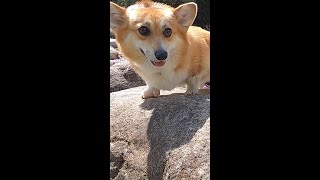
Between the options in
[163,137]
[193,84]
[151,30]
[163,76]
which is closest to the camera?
[163,137]

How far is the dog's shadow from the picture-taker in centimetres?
398

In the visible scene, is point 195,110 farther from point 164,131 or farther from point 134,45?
point 134,45

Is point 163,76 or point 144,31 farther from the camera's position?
point 163,76

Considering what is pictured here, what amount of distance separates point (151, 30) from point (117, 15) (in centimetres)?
50

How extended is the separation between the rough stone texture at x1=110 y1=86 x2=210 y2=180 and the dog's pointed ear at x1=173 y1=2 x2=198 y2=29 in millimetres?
816

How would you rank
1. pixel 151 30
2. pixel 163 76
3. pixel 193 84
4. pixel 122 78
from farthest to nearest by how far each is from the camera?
1. pixel 122 78
2. pixel 193 84
3. pixel 163 76
4. pixel 151 30

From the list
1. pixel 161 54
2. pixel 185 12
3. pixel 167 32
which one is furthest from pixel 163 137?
pixel 185 12

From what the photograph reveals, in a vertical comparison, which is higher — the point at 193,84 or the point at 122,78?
the point at 193,84

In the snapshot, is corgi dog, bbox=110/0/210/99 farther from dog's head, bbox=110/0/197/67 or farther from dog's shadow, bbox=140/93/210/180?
dog's shadow, bbox=140/93/210/180

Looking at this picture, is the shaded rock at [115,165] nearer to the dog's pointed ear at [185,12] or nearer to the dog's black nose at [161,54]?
the dog's black nose at [161,54]

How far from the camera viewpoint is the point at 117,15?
15.0 feet

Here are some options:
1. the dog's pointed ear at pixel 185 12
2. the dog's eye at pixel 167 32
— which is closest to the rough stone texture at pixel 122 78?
the dog's pointed ear at pixel 185 12

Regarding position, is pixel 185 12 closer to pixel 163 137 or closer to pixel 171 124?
pixel 171 124

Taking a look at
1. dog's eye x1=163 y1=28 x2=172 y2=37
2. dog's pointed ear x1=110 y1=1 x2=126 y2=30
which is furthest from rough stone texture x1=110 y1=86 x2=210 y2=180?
dog's pointed ear x1=110 y1=1 x2=126 y2=30
